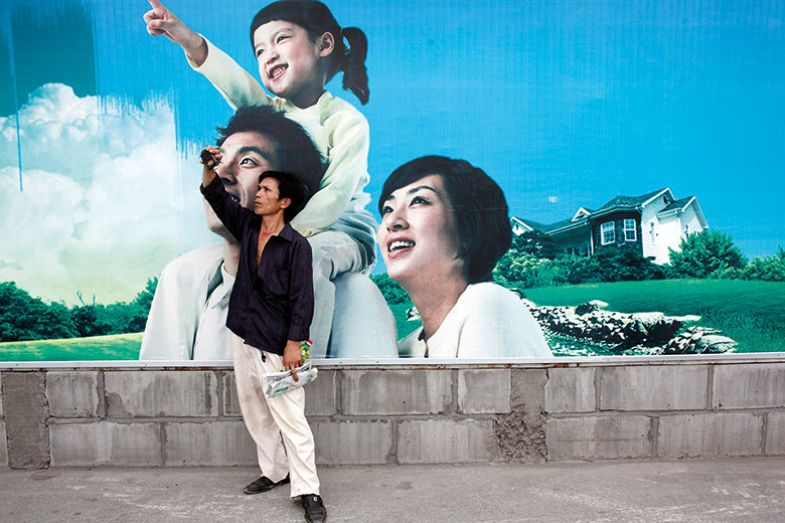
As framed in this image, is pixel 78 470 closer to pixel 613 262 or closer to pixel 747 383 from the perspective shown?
pixel 613 262

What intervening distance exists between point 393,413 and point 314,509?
927 millimetres

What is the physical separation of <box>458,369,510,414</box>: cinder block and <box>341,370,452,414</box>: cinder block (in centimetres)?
11

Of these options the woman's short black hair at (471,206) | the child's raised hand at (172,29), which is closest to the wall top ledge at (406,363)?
the woman's short black hair at (471,206)

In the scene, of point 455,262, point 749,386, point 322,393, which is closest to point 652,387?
point 749,386

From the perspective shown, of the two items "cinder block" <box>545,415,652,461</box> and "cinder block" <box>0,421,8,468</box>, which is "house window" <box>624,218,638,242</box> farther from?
"cinder block" <box>0,421,8,468</box>

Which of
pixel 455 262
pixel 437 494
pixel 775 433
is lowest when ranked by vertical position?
pixel 437 494

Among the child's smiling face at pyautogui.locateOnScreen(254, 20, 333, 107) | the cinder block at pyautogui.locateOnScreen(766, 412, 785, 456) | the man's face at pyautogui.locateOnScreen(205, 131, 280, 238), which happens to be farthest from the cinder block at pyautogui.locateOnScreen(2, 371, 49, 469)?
the cinder block at pyautogui.locateOnScreen(766, 412, 785, 456)

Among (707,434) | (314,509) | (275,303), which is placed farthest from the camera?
(707,434)

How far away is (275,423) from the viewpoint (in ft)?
12.3

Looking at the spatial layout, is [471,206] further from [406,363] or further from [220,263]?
[220,263]

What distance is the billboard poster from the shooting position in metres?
4.05

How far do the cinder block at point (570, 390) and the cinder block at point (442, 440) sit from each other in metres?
0.45

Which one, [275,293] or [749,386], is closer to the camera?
[275,293]

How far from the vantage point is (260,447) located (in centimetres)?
373
